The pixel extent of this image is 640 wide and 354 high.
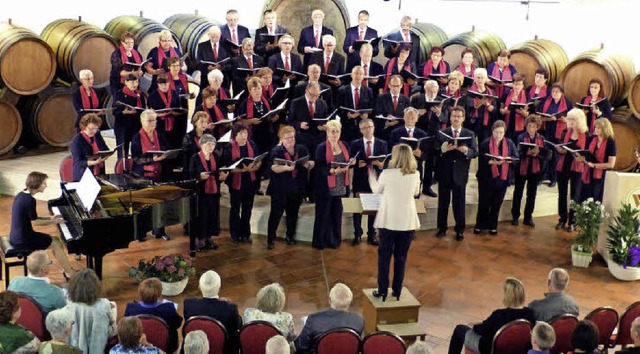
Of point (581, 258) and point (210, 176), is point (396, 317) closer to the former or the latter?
point (210, 176)

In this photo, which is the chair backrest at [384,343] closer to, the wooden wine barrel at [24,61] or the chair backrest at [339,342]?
the chair backrest at [339,342]

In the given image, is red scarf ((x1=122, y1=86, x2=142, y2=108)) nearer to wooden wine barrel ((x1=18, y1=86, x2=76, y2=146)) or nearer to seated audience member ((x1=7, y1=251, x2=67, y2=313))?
wooden wine barrel ((x1=18, y1=86, x2=76, y2=146))

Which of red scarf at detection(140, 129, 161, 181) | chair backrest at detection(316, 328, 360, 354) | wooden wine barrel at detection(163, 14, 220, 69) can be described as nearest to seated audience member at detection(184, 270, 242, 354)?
chair backrest at detection(316, 328, 360, 354)

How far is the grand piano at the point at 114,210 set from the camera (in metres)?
7.33

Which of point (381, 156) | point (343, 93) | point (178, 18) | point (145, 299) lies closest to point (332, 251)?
point (381, 156)

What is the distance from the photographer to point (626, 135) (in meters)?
12.1

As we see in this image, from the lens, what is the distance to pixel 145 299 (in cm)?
596

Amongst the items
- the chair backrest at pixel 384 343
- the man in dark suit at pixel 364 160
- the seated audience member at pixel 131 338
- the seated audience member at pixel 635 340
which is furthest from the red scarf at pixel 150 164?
the seated audience member at pixel 635 340

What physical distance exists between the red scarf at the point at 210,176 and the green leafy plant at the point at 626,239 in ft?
13.9

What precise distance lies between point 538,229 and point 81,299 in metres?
6.58

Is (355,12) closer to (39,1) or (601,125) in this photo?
(39,1)

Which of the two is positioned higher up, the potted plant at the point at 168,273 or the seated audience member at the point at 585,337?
the seated audience member at the point at 585,337

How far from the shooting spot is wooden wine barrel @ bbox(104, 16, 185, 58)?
41.9ft

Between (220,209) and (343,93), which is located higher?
(343,93)
